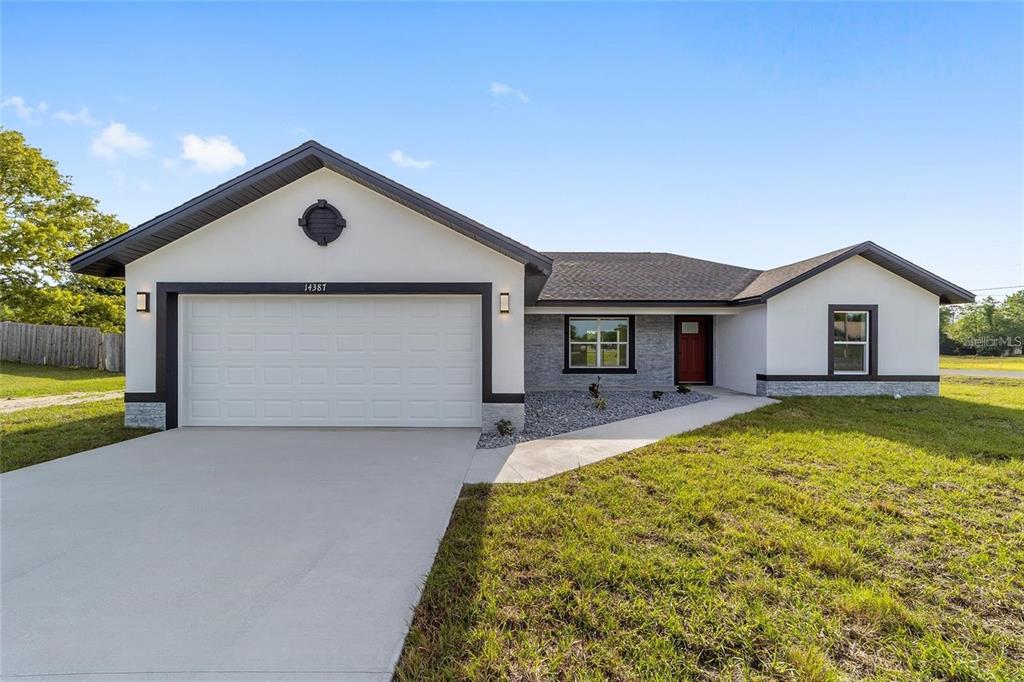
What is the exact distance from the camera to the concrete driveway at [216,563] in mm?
2344

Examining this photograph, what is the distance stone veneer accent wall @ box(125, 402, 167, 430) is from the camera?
787 centimetres

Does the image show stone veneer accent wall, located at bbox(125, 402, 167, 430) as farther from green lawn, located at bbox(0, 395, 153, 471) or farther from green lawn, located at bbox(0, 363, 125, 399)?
green lawn, located at bbox(0, 363, 125, 399)

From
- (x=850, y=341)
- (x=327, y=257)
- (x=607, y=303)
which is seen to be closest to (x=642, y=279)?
(x=607, y=303)

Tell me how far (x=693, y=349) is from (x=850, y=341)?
4203 mm

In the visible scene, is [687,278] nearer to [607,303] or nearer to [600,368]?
[607,303]

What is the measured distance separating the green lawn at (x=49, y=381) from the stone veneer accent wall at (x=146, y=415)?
7.16 metres

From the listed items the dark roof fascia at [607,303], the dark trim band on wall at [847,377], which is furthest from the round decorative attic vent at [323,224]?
the dark trim band on wall at [847,377]

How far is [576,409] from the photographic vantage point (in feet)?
32.1

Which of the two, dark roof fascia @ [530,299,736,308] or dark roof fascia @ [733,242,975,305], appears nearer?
dark roof fascia @ [733,242,975,305]

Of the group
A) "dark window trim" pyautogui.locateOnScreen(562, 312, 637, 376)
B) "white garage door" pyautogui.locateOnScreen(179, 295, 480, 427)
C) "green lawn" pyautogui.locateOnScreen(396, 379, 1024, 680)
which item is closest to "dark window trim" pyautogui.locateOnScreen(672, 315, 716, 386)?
"dark window trim" pyautogui.locateOnScreen(562, 312, 637, 376)

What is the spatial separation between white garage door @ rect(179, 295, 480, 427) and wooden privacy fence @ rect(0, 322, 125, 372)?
46.0 ft

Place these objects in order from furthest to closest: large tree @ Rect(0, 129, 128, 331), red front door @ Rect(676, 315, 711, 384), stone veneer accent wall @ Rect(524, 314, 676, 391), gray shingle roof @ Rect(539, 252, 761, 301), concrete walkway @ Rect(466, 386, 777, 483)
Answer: large tree @ Rect(0, 129, 128, 331) → red front door @ Rect(676, 315, 711, 384) → stone veneer accent wall @ Rect(524, 314, 676, 391) → gray shingle roof @ Rect(539, 252, 761, 301) → concrete walkway @ Rect(466, 386, 777, 483)

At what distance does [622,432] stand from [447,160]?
10.1 m

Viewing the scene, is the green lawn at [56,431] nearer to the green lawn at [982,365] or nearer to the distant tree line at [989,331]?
the green lawn at [982,365]
